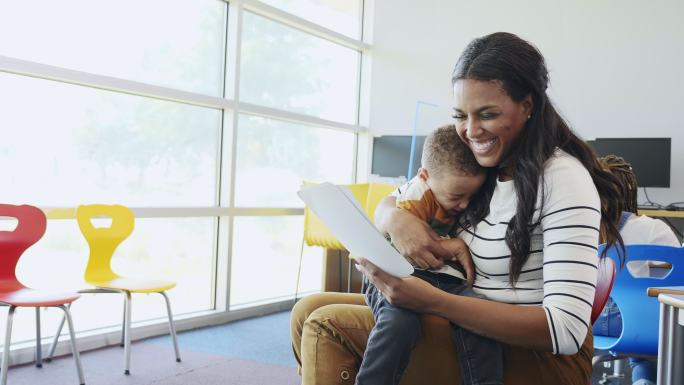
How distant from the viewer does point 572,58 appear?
16.6 ft

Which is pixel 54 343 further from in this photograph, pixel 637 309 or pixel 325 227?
pixel 637 309

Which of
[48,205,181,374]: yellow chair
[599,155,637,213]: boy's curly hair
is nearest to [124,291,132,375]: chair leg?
[48,205,181,374]: yellow chair

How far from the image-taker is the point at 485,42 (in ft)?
4.40

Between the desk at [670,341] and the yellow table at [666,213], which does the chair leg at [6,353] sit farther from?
the yellow table at [666,213]

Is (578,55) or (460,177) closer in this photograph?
(460,177)

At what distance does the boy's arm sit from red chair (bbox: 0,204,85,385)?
1.90 metres

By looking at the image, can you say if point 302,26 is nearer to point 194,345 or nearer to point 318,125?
point 318,125

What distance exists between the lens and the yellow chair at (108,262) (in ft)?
9.75

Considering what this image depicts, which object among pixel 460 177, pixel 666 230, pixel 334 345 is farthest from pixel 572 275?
pixel 666 230

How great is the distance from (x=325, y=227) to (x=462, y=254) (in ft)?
10.2

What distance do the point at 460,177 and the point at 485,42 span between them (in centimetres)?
33

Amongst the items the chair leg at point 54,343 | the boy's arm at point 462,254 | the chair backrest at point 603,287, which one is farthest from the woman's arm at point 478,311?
the chair leg at point 54,343

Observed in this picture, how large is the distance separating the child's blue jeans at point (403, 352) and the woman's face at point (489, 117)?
423 millimetres

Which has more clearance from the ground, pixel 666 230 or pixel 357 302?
pixel 666 230
